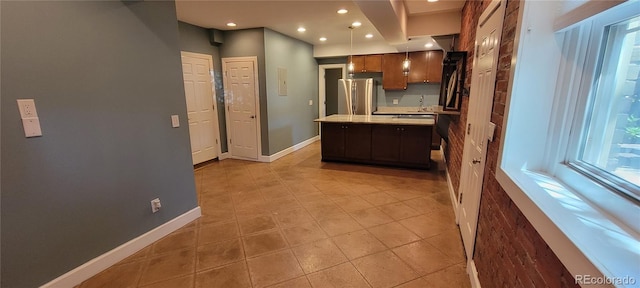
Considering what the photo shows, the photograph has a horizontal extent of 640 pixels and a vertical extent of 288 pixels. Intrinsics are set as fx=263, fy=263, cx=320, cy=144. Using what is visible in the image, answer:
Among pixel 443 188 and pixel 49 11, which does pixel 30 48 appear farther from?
pixel 443 188

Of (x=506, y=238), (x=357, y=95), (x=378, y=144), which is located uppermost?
(x=357, y=95)

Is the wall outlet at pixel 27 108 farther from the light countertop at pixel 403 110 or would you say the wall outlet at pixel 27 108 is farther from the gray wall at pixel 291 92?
the light countertop at pixel 403 110

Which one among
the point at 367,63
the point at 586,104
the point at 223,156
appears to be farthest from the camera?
the point at 367,63

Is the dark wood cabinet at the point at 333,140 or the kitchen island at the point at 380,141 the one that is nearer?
the kitchen island at the point at 380,141

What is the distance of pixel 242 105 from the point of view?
5070 millimetres

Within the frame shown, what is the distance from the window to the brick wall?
0.31m

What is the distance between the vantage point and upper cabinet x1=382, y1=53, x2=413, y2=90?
20.4ft

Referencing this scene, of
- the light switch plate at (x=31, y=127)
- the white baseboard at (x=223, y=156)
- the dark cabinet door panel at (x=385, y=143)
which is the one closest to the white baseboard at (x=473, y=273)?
the dark cabinet door panel at (x=385, y=143)

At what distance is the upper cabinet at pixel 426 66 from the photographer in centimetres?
596

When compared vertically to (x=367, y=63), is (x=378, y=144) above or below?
below

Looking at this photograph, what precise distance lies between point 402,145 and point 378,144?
0.40 m

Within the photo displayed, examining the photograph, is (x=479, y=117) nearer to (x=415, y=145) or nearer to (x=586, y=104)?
(x=586, y=104)

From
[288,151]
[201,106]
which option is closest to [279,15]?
[201,106]

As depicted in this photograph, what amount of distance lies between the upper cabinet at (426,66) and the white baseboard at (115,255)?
18.0ft
